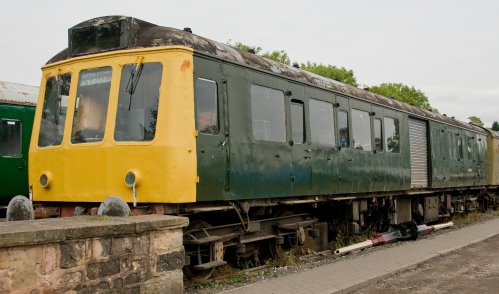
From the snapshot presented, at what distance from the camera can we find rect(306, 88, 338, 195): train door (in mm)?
9539

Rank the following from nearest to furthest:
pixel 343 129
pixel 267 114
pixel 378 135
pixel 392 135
A: pixel 267 114
pixel 343 129
pixel 378 135
pixel 392 135

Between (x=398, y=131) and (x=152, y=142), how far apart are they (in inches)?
334

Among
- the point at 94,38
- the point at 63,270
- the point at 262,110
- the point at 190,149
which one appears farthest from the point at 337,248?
the point at 63,270

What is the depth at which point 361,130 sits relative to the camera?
11594 millimetres

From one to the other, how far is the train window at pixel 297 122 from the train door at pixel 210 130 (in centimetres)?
194

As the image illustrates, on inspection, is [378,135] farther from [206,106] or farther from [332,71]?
[332,71]

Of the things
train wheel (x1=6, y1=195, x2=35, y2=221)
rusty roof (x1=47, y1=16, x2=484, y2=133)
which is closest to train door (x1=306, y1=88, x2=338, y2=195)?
rusty roof (x1=47, y1=16, x2=484, y2=133)

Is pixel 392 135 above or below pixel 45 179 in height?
above

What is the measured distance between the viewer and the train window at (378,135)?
483 inches

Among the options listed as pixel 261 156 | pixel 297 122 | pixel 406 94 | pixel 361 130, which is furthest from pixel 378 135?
pixel 406 94

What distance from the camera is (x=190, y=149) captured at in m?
6.63

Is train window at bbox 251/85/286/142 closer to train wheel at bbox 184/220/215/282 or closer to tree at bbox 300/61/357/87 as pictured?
train wheel at bbox 184/220/215/282

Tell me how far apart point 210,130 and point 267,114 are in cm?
153

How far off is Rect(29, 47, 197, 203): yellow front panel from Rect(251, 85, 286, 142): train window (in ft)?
5.00
